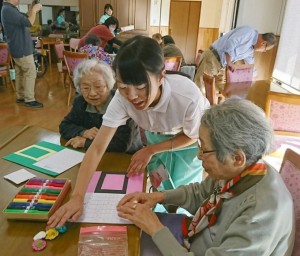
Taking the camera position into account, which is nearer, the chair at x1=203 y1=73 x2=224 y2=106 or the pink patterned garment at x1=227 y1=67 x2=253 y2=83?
the chair at x1=203 y1=73 x2=224 y2=106

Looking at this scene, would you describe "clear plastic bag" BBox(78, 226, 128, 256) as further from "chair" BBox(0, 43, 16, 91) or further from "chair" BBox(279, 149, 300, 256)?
"chair" BBox(0, 43, 16, 91)

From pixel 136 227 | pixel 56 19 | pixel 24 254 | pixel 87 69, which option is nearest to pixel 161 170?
pixel 136 227

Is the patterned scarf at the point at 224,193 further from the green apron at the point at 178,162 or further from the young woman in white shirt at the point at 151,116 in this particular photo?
the green apron at the point at 178,162

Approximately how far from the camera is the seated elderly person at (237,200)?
2.40 feet

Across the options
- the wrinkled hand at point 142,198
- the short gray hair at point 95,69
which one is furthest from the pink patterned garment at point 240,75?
the wrinkled hand at point 142,198

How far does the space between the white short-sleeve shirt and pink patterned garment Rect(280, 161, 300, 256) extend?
16.3 inches

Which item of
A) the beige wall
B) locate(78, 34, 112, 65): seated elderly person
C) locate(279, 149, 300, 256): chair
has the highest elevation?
the beige wall

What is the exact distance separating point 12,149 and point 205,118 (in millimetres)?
990

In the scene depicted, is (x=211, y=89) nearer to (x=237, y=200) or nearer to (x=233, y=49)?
(x=233, y=49)

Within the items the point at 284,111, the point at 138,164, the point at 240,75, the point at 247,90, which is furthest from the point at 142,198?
the point at 240,75

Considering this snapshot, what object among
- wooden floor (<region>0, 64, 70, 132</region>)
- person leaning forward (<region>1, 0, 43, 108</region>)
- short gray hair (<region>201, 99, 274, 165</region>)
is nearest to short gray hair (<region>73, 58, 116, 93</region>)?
short gray hair (<region>201, 99, 274, 165</region>)

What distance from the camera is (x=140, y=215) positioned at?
920mm

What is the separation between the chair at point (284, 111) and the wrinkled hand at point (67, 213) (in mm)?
1574

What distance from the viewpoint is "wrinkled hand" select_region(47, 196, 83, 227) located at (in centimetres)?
87
